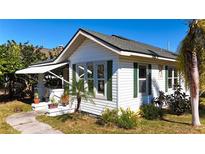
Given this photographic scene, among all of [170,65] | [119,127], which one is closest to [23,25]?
[119,127]

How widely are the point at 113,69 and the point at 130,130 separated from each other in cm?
300

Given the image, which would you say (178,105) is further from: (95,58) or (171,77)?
(95,58)

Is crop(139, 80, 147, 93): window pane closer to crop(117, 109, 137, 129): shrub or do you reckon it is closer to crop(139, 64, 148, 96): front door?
crop(139, 64, 148, 96): front door

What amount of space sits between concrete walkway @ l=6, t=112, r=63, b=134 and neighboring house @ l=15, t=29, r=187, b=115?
2882mm

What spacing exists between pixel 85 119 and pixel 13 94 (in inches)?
432

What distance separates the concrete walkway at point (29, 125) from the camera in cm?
759

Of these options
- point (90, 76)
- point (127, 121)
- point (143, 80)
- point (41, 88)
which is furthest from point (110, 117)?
point (41, 88)

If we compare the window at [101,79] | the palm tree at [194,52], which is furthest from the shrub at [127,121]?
the palm tree at [194,52]

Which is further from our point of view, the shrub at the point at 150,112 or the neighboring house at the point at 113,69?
the shrub at the point at 150,112

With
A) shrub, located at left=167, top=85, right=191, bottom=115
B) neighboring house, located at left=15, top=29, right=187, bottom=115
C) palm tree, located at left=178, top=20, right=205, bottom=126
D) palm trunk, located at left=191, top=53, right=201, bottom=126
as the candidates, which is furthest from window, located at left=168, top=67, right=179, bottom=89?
palm trunk, located at left=191, top=53, right=201, bottom=126

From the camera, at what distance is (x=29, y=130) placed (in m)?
7.74

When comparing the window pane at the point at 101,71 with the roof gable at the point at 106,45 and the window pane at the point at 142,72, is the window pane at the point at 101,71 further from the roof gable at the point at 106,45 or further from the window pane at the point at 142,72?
the window pane at the point at 142,72

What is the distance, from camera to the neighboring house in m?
9.04
